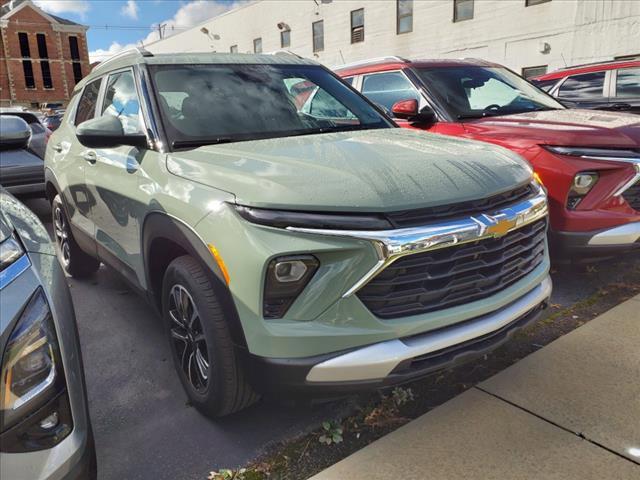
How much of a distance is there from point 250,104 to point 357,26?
819 inches

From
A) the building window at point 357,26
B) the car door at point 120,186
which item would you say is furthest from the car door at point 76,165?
the building window at point 357,26

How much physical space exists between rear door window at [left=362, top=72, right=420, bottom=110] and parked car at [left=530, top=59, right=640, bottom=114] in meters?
3.13

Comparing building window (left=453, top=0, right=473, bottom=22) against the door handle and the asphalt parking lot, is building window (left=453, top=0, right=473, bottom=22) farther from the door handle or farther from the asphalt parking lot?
the door handle

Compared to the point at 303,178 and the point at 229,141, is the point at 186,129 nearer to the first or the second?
the point at 229,141

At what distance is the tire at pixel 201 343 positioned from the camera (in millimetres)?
2059

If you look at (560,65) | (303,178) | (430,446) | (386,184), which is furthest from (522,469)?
(560,65)

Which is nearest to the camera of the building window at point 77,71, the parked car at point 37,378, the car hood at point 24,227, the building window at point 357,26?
the parked car at point 37,378

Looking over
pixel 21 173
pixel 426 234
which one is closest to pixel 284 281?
pixel 426 234

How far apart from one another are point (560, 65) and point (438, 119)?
13.6 m

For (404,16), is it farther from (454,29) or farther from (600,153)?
(600,153)

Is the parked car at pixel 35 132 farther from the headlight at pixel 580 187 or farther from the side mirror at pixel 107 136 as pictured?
the headlight at pixel 580 187

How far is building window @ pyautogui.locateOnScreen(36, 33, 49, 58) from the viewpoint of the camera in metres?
55.8

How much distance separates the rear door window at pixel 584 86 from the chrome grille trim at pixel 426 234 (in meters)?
6.34

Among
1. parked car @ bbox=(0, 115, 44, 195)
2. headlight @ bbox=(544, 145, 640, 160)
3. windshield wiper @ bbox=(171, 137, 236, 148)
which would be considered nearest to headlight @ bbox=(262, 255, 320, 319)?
windshield wiper @ bbox=(171, 137, 236, 148)
